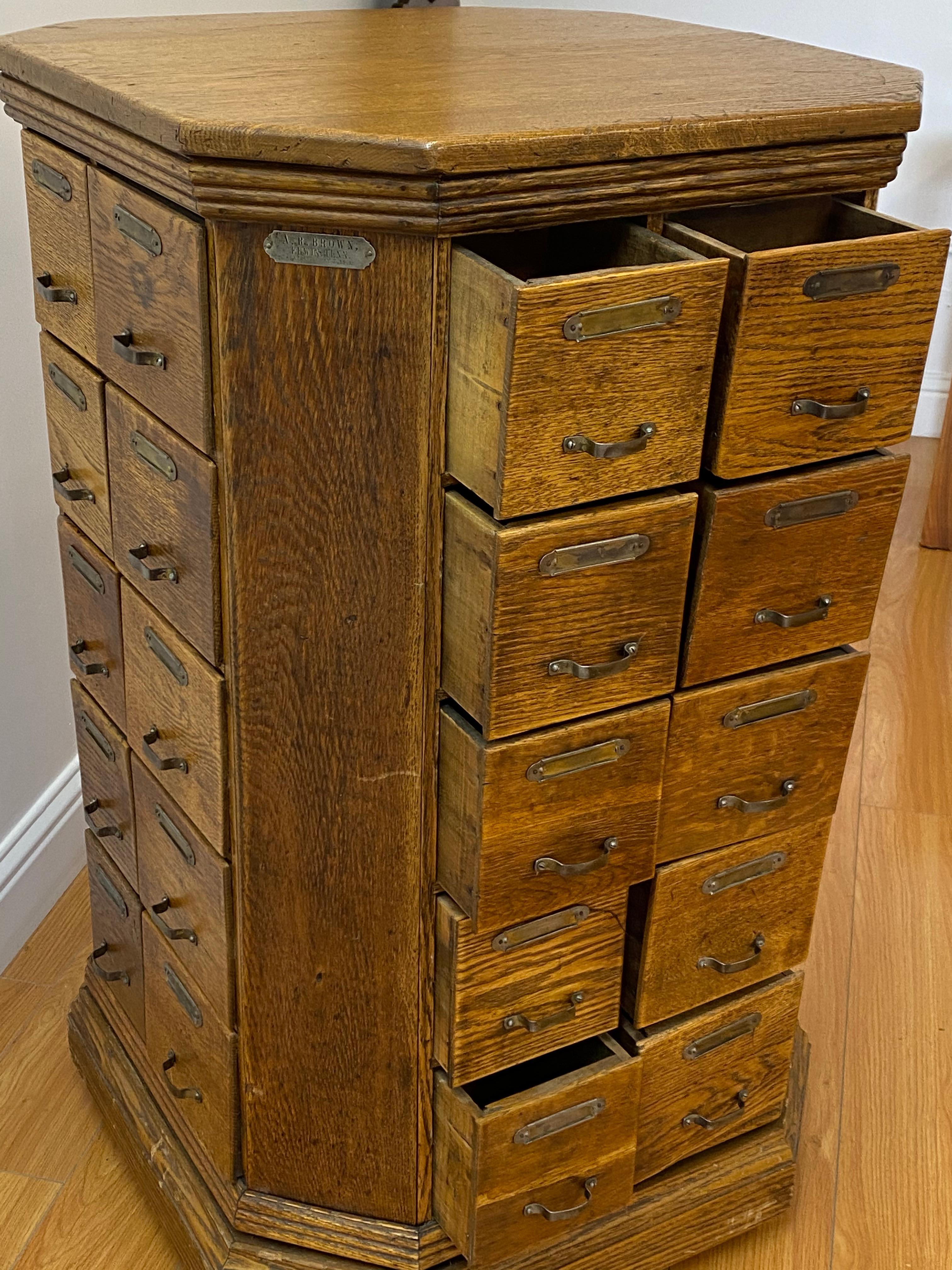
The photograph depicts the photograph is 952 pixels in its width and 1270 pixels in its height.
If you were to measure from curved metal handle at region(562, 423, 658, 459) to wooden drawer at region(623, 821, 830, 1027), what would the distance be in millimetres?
411

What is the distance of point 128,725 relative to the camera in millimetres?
1311

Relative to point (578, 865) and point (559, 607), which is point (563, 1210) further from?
point (559, 607)

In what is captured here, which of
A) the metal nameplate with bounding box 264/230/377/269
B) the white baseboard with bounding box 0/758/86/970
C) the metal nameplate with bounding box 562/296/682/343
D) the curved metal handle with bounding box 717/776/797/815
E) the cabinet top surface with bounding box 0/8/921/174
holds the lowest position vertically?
the white baseboard with bounding box 0/758/86/970

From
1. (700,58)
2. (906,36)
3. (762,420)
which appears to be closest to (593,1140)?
(762,420)

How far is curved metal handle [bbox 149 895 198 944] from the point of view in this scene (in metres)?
1.26

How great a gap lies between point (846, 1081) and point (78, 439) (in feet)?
3.78

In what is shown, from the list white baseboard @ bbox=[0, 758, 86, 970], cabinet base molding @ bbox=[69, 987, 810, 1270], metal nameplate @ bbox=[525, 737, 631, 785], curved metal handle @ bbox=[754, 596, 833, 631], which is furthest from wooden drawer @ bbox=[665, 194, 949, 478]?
white baseboard @ bbox=[0, 758, 86, 970]

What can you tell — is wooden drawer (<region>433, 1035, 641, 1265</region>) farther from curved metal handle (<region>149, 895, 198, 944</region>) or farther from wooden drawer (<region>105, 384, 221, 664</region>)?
wooden drawer (<region>105, 384, 221, 664</region>)

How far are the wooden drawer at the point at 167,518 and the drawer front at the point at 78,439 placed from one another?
0.02 meters

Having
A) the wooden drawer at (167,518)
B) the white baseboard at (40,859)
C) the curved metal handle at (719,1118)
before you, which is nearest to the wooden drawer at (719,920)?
the curved metal handle at (719,1118)

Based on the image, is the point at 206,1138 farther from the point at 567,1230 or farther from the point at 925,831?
the point at 925,831

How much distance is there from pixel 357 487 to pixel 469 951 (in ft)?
1.29

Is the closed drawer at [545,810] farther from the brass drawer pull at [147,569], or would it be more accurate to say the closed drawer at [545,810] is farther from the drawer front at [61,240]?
the drawer front at [61,240]

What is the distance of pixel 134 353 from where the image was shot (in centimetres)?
103
